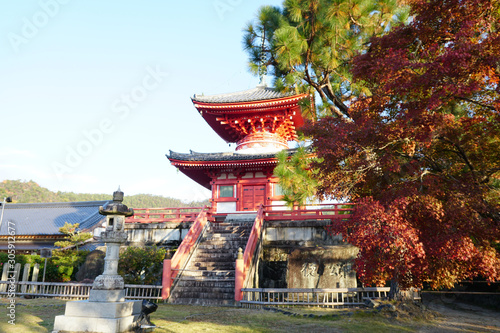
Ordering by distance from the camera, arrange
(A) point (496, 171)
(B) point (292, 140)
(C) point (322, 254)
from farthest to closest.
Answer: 1. (B) point (292, 140)
2. (C) point (322, 254)
3. (A) point (496, 171)

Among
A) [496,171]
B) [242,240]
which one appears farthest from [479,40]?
[242,240]

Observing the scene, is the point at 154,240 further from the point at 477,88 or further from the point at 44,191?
the point at 44,191

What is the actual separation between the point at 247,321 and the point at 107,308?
3.19 metres

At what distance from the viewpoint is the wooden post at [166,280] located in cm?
1205

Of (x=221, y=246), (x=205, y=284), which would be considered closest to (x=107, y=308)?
(x=205, y=284)

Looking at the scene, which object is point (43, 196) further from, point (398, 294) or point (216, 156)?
point (398, 294)

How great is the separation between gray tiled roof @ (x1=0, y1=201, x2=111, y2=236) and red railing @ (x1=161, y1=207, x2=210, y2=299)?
446 inches

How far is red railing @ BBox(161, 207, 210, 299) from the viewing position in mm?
12195

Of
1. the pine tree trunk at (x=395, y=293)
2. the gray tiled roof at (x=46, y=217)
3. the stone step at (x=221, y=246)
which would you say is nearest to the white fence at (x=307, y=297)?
the pine tree trunk at (x=395, y=293)

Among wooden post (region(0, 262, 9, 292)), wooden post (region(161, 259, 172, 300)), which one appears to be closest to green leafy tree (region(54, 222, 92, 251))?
wooden post (region(0, 262, 9, 292))

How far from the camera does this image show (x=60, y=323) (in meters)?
6.68

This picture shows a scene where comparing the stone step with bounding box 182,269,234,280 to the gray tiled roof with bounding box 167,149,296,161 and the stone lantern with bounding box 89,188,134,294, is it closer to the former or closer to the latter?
the stone lantern with bounding box 89,188,134,294

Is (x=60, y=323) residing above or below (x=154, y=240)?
below

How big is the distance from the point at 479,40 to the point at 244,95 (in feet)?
55.9
